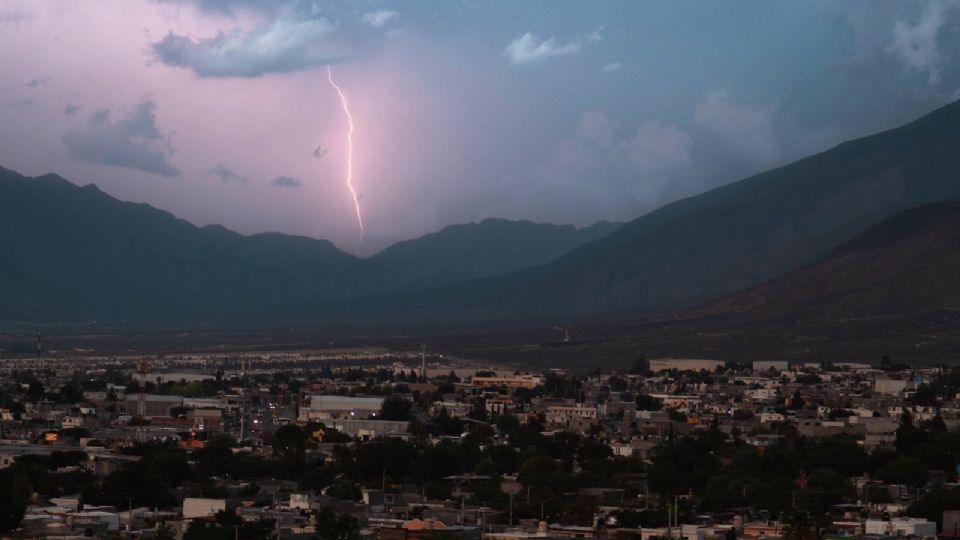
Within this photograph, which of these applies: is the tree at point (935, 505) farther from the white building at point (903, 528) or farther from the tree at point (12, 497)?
the tree at point (12, 497)

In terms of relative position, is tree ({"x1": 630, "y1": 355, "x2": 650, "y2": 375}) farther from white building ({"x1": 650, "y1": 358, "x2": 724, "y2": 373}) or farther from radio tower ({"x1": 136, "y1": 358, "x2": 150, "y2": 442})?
radio tower ({"x1": 136, "y1": 358, "x2": 150, "y2": 442})

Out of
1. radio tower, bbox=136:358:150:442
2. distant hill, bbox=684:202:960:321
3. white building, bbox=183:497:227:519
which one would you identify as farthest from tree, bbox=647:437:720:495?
distant hill, bbox=684:202:960:321

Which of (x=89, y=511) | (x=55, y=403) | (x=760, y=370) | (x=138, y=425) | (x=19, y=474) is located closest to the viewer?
(x=89, y=511)

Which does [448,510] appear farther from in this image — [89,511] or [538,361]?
[538,361]

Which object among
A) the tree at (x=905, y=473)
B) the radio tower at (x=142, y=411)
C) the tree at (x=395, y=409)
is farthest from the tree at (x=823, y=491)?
the tree at (x=395, y=409)

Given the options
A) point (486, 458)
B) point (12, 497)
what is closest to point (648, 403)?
point (486, 458)

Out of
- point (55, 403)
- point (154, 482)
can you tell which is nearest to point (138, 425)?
point (55, 403)
